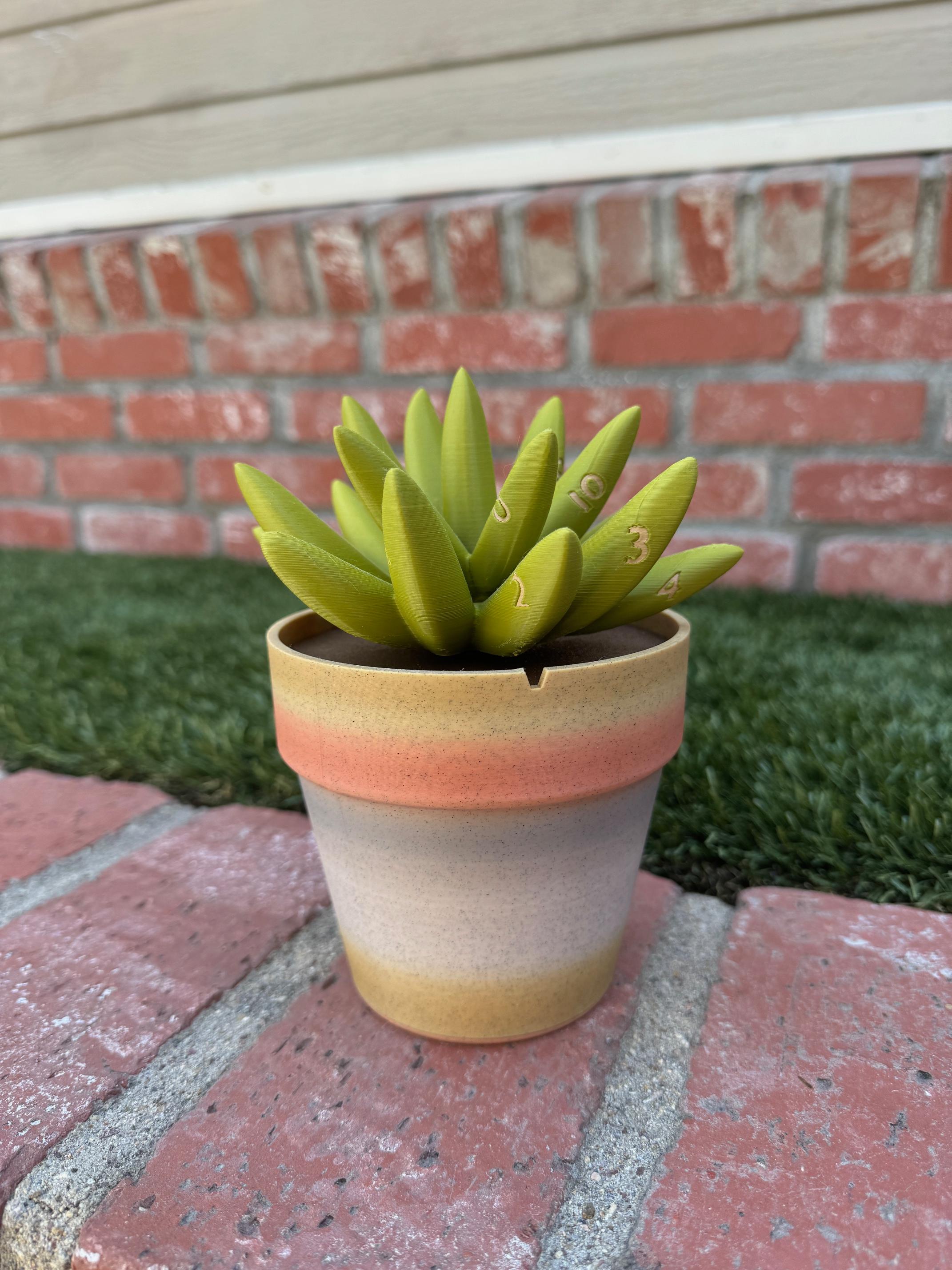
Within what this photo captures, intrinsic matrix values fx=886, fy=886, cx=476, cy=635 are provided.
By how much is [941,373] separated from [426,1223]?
115 cm

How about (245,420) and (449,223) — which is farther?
(245,420)

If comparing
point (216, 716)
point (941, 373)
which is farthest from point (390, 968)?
point (941, 373)

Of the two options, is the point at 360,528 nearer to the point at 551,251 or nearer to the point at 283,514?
the point at 283,514

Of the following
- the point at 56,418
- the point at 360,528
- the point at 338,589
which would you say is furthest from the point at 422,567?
the point at 56,418

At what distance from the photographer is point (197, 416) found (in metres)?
1.52

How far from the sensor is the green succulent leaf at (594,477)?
476 millimetres

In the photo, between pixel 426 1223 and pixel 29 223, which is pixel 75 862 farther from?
pixel 29 223

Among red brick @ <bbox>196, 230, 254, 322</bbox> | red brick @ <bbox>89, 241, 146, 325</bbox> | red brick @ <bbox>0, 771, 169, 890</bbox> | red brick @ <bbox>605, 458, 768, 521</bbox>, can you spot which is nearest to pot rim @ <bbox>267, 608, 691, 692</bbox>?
red brick @ <bbox>0, 771, 169, 890</bbox>

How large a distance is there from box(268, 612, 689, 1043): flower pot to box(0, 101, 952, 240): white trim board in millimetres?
980

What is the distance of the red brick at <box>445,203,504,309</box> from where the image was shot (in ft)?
4.15

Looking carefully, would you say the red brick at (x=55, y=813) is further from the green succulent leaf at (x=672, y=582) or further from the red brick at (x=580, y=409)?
the red brick at (x=580, y=409)

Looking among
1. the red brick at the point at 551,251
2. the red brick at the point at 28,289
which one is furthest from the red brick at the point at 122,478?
the red brick at the point at 551,251

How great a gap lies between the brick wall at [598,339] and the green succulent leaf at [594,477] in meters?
0.82

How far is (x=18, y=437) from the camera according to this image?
5.51 feet
